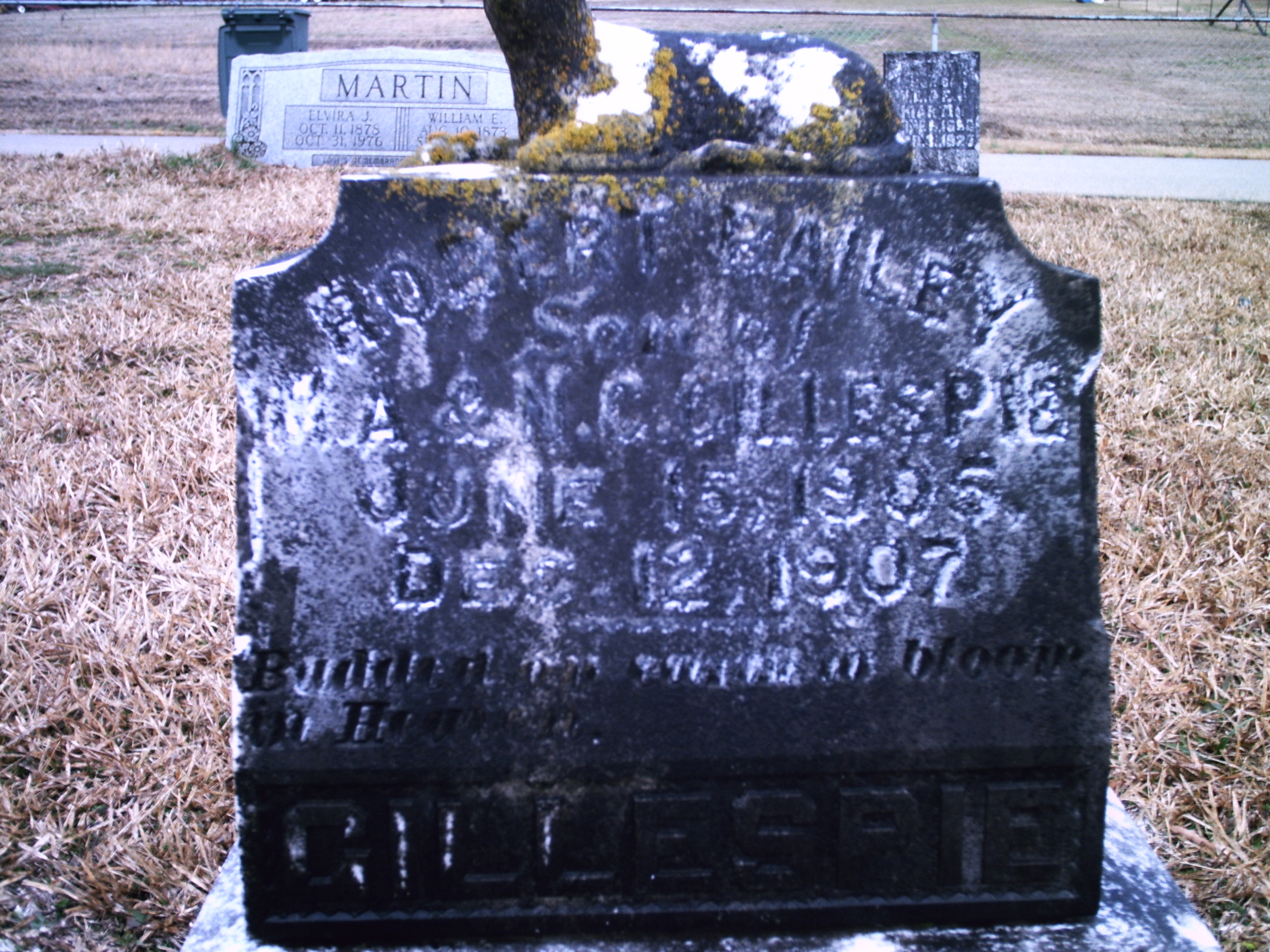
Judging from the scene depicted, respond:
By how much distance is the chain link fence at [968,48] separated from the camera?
10.7 m

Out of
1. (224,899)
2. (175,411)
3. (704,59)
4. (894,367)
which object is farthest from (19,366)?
(894,367)

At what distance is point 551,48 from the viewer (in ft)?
3.84

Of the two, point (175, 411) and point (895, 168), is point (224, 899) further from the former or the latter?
point (175, 411)

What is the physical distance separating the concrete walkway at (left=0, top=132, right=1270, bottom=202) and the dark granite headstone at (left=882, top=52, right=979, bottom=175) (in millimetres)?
1553

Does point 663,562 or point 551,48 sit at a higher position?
point 551,48

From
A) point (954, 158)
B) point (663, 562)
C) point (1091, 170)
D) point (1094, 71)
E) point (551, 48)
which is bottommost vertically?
point (663, 562)

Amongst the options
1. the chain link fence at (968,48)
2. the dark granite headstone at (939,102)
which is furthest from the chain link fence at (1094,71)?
the dark granite headstone at (939,102)

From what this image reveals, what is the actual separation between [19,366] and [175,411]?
747mm

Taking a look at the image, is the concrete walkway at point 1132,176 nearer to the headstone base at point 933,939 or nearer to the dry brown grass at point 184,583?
the dry brown grass at point 184,583

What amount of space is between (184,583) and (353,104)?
6.35m

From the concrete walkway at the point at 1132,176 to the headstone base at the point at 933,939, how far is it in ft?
19.9

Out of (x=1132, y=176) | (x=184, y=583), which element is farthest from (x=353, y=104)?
(x=1132, y=176)

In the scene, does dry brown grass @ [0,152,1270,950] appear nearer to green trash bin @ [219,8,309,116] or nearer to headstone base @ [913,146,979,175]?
headstone base @ [913,146,979,175]

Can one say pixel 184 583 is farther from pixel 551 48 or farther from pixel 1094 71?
pixel 1094 71
